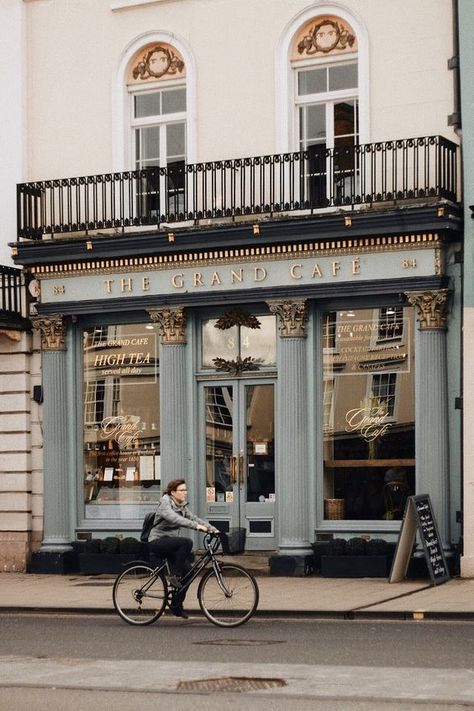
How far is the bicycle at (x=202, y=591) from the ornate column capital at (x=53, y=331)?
24.0ft

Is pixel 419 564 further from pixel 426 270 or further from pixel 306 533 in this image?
pixel 426 270

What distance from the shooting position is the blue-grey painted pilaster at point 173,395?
22703 millimetres

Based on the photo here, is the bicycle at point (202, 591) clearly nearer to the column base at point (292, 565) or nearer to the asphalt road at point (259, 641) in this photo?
the asphalt road at point (259, 641)

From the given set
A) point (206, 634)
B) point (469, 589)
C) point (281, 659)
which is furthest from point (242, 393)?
point (281, 659)

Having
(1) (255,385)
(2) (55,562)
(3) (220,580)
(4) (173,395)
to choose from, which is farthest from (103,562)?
(3) (220,580)

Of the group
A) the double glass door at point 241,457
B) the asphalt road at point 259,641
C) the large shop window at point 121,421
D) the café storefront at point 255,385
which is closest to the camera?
the asphalt road at point 259,641

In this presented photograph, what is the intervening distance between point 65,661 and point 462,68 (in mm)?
11031

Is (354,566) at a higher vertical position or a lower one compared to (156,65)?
lower

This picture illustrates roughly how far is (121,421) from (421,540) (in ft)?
19.3

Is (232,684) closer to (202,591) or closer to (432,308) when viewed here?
(202,591)

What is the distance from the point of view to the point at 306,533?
21.8 m

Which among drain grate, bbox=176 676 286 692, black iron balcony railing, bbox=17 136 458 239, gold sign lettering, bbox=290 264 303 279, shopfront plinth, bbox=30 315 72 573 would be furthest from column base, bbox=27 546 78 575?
drain grate, bbox=176 676 286 692

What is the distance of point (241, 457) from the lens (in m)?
22.7

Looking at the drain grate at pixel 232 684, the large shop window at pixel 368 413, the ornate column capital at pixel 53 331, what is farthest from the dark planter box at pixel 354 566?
the drain grate at pixel 232 684
